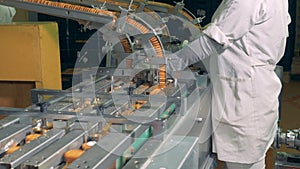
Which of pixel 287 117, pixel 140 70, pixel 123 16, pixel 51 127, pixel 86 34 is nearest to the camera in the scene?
pixel 51 127

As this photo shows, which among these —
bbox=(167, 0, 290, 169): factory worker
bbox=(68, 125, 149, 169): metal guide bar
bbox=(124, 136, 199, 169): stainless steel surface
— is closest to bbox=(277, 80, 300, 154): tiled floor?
bbox=(167, 0, 290, 169): factory worker

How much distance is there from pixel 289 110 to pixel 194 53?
10.2 feet

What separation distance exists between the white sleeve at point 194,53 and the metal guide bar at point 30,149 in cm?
59

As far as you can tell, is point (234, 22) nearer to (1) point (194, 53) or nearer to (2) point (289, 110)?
(1) point (194, 53)

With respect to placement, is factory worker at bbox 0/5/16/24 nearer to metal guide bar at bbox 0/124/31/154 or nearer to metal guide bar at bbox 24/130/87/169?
metal guide bar at bbox 0/124/31/154

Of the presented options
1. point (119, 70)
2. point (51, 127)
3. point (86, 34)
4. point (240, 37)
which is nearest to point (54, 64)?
point (119, 70)

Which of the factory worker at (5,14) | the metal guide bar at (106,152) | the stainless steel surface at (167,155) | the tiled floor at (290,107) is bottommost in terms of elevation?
the tiled floor at (290,107)

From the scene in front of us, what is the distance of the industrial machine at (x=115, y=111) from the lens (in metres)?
0.95

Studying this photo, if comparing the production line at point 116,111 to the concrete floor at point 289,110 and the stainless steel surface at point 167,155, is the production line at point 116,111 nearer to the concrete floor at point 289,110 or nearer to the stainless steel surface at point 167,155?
the stainless steel surface at point 167,155

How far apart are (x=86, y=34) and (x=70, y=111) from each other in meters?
3.42

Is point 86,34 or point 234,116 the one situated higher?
point 86,34

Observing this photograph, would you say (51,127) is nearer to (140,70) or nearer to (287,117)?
(140,70)

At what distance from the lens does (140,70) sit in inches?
A: 61.4

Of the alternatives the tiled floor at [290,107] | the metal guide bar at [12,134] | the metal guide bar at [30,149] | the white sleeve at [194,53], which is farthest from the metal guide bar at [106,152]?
the tiled floor at [290,107]
